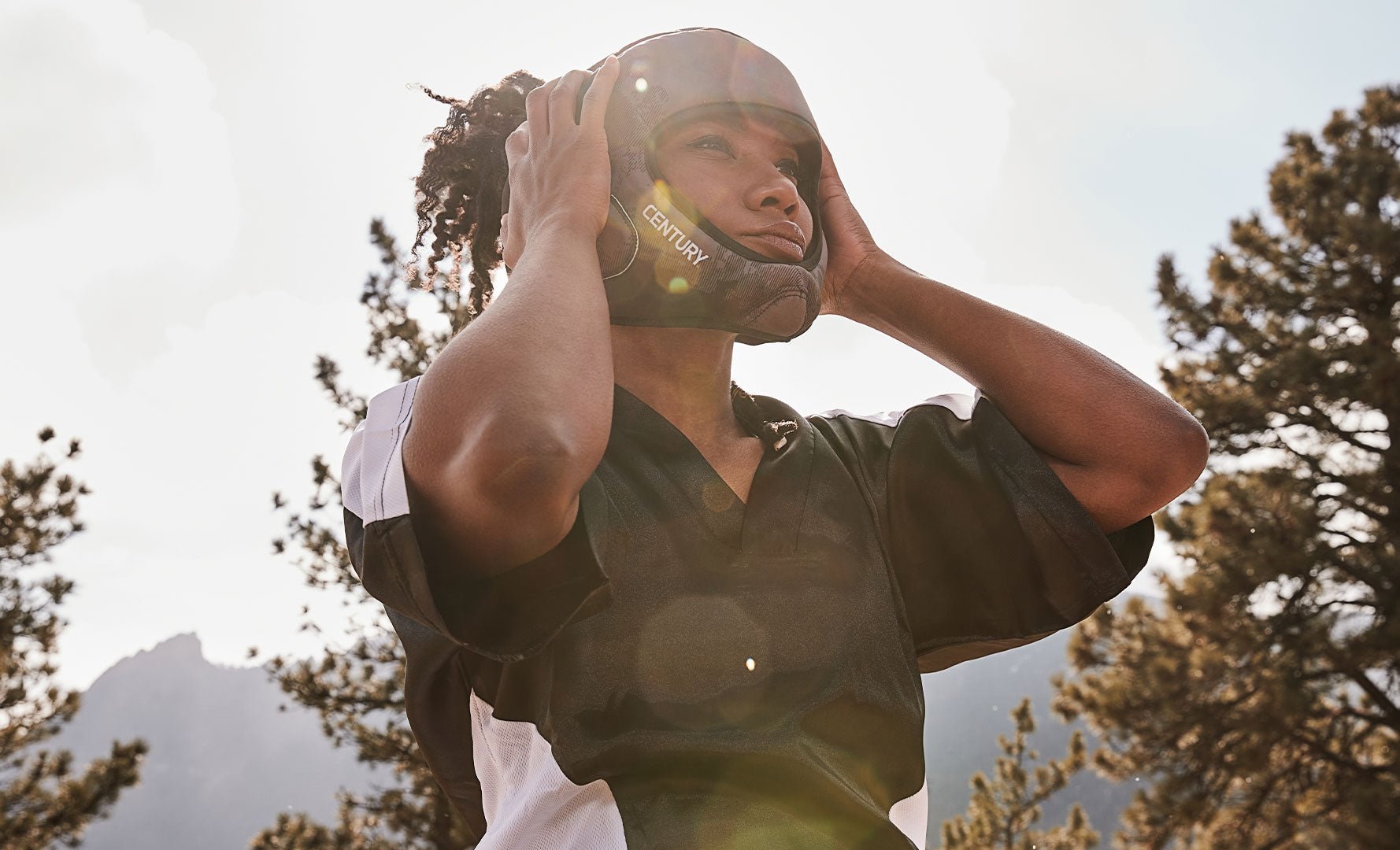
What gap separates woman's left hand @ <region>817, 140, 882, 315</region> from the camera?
2.09 metres

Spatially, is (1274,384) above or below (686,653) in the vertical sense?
above

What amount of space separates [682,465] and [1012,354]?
0.67 metres

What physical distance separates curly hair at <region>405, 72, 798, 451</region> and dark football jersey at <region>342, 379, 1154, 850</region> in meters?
0.93

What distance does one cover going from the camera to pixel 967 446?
1.88 metres

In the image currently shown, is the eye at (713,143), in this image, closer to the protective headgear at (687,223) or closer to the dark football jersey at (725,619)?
the protective headgear at (687,223)

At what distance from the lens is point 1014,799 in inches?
647

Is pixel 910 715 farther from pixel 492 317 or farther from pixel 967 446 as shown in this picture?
pixel 492 317

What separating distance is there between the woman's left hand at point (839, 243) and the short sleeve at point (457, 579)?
96 cm

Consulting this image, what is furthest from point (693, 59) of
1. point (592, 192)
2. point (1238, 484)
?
point (1238, 484)

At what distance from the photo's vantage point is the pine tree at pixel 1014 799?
1514cm

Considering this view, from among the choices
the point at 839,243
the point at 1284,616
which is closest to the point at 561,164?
the point at 839,243

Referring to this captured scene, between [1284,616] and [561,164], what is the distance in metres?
13.0

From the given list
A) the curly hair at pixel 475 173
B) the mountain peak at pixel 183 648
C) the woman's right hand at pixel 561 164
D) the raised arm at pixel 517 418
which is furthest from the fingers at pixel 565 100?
the mountain peak at pixel 183 648

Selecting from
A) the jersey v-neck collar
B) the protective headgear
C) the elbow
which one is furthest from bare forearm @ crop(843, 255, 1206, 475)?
the jersey v-neck collar
